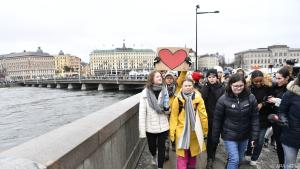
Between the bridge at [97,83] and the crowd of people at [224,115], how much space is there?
135 feet

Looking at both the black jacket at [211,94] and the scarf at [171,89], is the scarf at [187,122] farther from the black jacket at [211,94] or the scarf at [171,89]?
the black jacket at [211,94]

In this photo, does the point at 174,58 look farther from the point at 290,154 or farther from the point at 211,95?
the point at 290,154

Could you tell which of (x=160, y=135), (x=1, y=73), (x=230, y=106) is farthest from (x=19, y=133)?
(x=1, y=73)

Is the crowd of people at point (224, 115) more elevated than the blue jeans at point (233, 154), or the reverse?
the crowd of people at point (224, 115)

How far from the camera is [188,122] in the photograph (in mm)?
3760

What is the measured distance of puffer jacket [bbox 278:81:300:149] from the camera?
3204mm

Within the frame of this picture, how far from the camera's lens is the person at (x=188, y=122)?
3.74 meters

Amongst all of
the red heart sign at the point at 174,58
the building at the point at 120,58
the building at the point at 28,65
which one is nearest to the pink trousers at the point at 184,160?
the red heart sign at the point at 174,58

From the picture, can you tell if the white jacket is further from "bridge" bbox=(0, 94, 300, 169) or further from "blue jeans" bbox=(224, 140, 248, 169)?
"blue jeans" bbox=(224, 140, 248, 169)

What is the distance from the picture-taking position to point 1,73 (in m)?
143

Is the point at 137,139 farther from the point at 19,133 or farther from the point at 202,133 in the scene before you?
the point at 19,133

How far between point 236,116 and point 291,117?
0.64m

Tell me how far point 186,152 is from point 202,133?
14.1 inches

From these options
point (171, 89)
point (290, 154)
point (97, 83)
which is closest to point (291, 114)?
point (290, 154)
